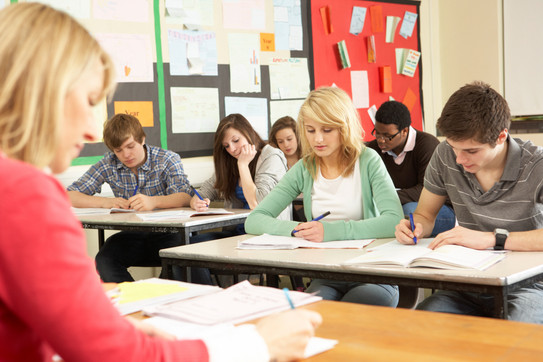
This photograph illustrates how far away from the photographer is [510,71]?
5.40 meters

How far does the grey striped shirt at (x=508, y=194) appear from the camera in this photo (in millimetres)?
1912

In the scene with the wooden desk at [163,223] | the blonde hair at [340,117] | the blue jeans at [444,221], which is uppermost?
the blonde hair at [340,117]

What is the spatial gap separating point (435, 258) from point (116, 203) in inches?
84.3

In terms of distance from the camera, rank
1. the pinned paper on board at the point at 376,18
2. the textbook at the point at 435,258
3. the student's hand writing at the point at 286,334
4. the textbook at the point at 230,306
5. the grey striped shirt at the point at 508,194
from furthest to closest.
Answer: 1. the pinned paper on board at the point at 376,18
2. the grey striped shirt at the point at 508,194
3. the textbook at the point at 435,258
4. the textbook at the point at 230,306
5. the student's hand writing at the point at 286,334

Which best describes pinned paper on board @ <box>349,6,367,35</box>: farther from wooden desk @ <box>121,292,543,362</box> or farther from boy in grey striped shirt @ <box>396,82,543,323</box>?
wooden desk @ <box>121,292,543,362</box>

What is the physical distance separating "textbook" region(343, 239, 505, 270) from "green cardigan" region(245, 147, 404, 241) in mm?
315

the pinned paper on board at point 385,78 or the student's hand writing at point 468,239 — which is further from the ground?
the pinned paper on board at point 385,78

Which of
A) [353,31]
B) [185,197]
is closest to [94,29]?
[185,197]

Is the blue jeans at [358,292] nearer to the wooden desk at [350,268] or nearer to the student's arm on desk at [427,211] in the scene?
the wooden desk at [350,268]

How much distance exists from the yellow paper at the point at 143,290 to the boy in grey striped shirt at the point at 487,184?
2.58ft

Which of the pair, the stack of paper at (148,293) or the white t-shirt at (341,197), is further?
the white t-shirt at (341,197)

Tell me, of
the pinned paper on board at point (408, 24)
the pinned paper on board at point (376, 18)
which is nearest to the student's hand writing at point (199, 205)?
the pinned paper on board at point (376, 18)

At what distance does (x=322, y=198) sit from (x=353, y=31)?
117 inches

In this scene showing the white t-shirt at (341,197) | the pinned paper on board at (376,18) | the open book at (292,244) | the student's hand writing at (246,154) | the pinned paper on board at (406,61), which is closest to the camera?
the open book at (292,244)
